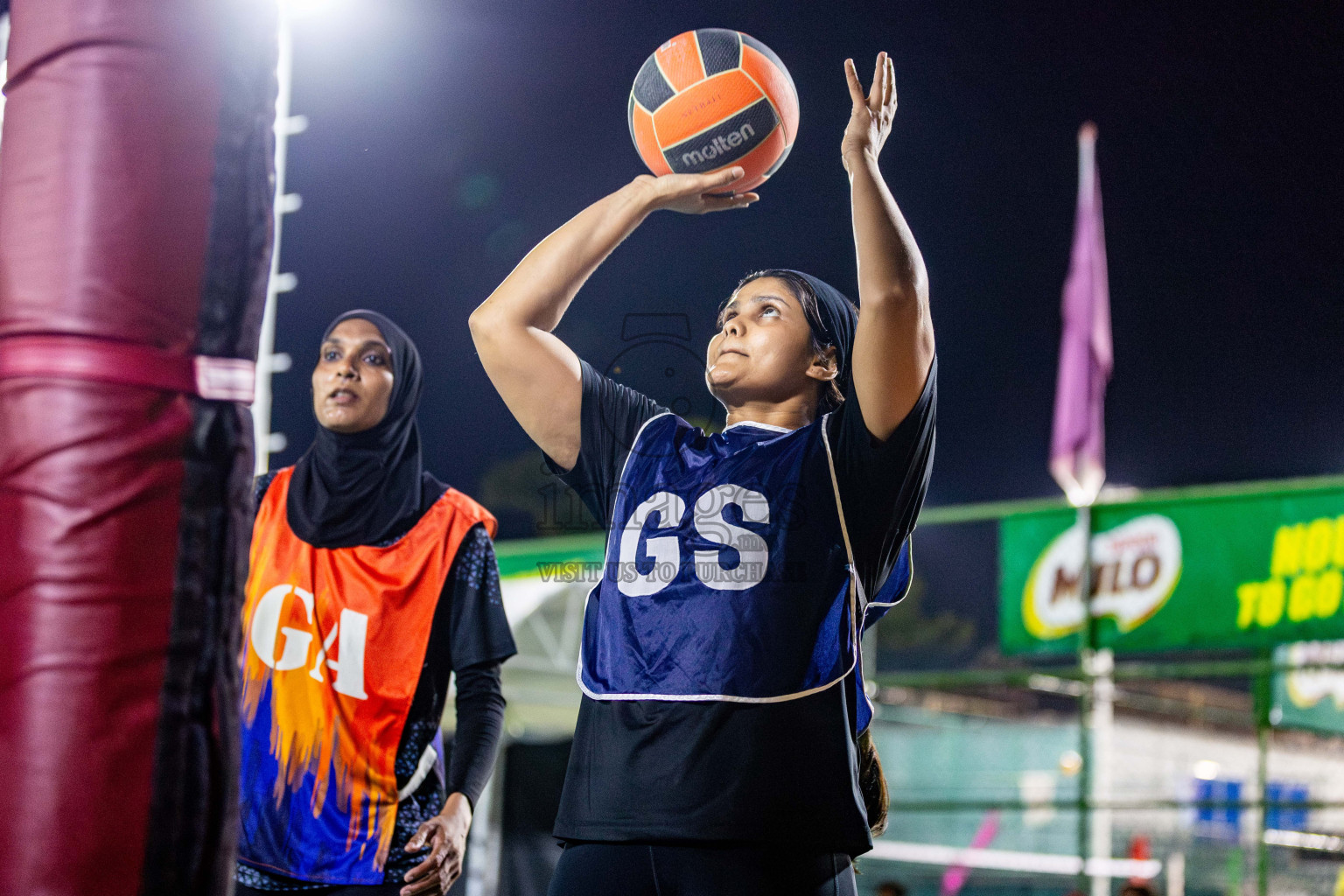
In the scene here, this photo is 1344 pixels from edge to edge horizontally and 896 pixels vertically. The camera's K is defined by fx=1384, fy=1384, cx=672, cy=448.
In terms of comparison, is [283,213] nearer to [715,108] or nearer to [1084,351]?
[715,108]

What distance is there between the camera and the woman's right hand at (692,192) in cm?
257

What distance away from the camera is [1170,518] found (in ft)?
24.1

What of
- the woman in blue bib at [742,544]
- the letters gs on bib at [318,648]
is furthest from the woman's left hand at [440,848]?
the woman in blue bib at [742,544]

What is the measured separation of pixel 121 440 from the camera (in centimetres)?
126

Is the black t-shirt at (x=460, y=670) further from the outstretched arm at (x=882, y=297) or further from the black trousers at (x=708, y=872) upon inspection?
the outstretched arm at (x=882, y=297)

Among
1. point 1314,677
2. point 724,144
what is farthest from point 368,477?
point 1314,677

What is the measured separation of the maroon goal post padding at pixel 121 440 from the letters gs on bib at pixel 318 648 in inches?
72.1

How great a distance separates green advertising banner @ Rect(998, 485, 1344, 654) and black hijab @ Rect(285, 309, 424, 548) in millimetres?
5085

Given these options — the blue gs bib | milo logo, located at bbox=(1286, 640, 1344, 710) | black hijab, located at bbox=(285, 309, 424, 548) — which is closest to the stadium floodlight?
black hijab, located at bbox=(285, 309, 424, 548)

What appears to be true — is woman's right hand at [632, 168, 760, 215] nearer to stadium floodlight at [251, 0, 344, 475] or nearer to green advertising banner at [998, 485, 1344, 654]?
green advertising banner at [998, 485, 1344, 654]

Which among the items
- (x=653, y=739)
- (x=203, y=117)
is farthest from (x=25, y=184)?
(x=653, y=739)

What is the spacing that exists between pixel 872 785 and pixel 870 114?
1.21 m

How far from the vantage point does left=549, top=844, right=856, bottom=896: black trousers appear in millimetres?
2143

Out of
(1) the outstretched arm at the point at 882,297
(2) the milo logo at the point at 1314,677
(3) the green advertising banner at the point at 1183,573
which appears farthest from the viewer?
(2) the milo logo at the point at 1314,677
